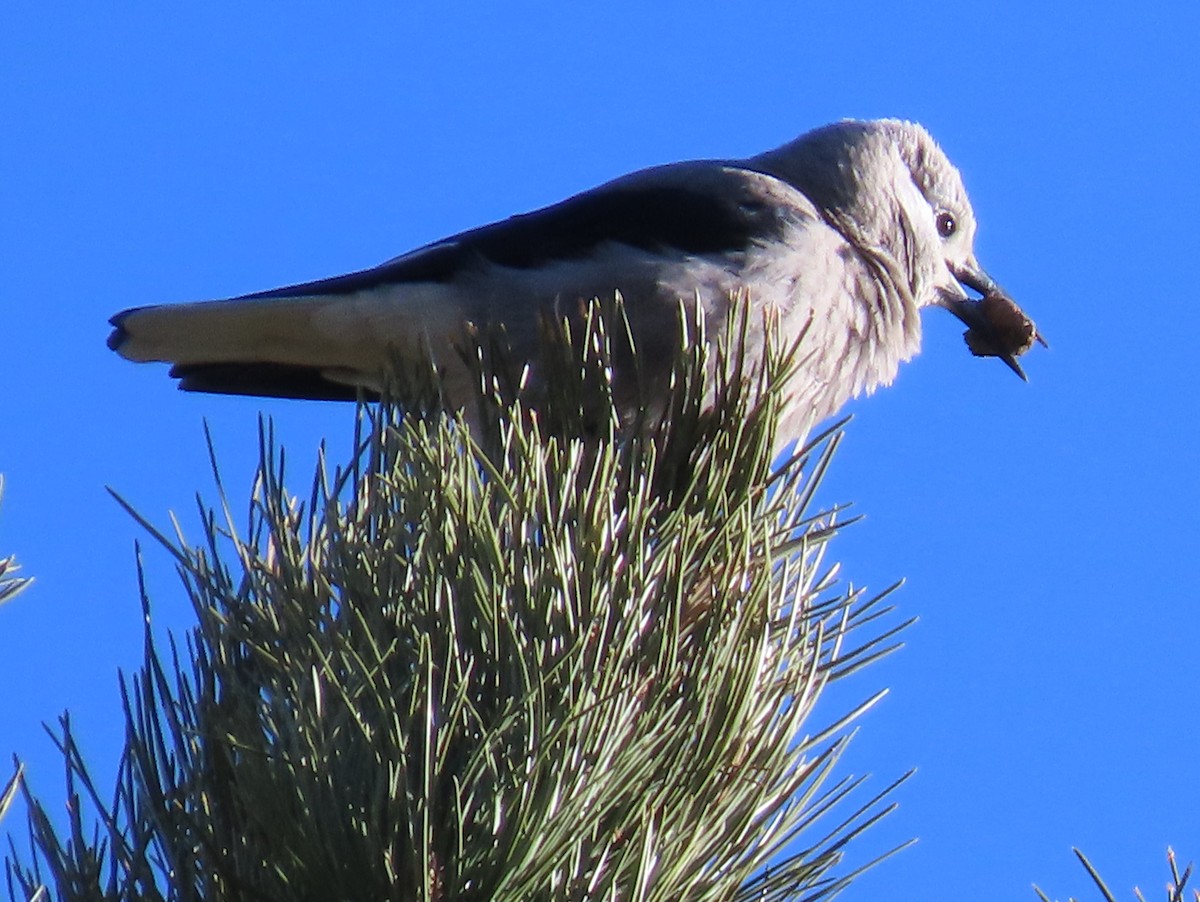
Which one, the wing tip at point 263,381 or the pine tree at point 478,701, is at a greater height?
the wing tip at point 263,381

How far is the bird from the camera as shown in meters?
2.91

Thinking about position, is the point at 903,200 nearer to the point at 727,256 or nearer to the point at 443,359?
the point at 727,256

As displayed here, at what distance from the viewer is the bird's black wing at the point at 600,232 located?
304 centimetres

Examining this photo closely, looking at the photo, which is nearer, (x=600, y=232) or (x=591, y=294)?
(x=591, y=294)

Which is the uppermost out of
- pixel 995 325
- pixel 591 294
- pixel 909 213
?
pixel 909 213

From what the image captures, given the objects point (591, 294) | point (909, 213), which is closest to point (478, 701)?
point (591, 294)

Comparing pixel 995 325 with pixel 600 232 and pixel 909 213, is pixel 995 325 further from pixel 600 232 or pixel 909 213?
pixel 600 232

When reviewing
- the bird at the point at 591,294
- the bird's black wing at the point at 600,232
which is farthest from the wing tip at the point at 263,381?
the bird's black wing at the point at 600,232

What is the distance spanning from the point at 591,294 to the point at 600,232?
213 millimetres

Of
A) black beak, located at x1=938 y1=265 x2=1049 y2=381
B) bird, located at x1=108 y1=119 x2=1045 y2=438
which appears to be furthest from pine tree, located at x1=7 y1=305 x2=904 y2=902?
black beak, located at x1=938 y1=265 x2=1049 y2=381

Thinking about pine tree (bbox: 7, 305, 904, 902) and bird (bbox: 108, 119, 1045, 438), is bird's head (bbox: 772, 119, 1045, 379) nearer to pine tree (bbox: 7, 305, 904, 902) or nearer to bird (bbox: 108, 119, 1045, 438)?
bird (bbox: 108, 119, 1045, 438)

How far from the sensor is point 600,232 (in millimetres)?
3092

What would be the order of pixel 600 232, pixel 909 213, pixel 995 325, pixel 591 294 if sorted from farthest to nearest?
pixel 995 325, pixel 909 213, pixel 600 232, pixel 591 294

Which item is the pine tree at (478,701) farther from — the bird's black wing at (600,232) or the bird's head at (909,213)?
the bird's head at (909,213)
